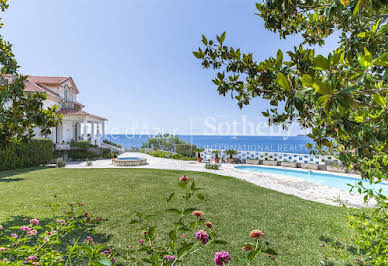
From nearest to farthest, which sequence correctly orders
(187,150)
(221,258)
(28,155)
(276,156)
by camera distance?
(221,258) → (28,155) → (276,156) → (187,150)

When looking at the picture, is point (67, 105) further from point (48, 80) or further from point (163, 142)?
point (163, 142)

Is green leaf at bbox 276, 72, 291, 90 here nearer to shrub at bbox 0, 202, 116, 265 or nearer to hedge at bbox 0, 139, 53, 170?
shrub at bbox 0, 202, 116, 265

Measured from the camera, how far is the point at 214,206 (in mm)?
5766

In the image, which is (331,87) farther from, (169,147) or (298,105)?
(169,147)

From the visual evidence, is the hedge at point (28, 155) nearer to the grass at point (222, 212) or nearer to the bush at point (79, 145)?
the bush at point (79, 145)

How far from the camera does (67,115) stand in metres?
18.9

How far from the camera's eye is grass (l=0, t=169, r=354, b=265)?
3455 mm

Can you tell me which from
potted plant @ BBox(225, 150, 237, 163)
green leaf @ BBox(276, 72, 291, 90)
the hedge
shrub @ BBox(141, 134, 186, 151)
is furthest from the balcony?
green leaf @ BBox(276, 72, 291, 90)

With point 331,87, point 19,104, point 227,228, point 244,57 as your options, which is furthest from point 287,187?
point 19,104

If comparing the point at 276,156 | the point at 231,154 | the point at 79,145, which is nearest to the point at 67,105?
the point at 79,145

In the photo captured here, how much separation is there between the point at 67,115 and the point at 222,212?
2010 centimetres

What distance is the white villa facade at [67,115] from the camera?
1848 centimetres

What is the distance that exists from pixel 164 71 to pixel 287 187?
20.8 m

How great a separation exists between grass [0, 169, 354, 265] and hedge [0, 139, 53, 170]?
4.75m
